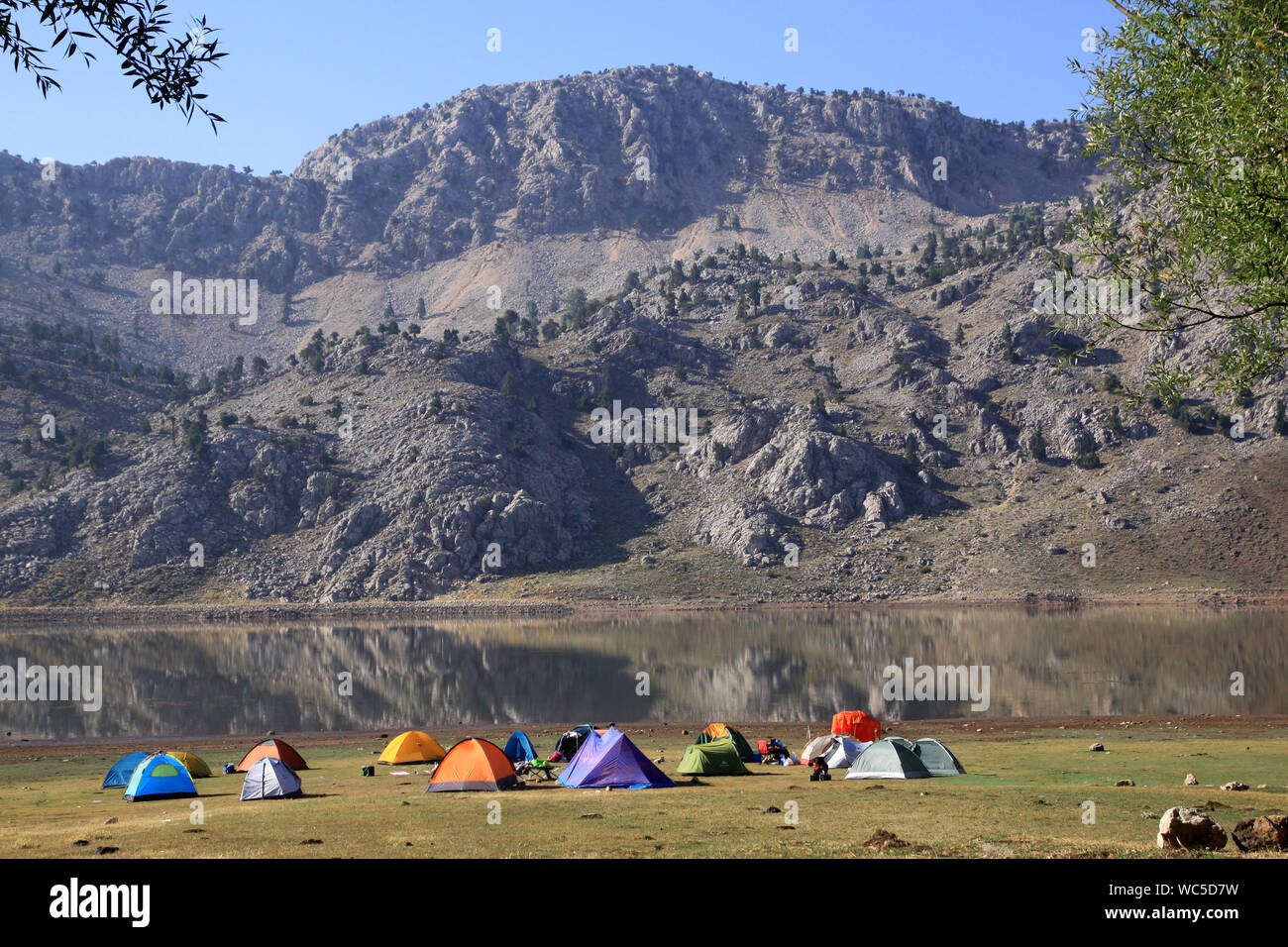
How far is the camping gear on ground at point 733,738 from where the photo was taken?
34156 mm

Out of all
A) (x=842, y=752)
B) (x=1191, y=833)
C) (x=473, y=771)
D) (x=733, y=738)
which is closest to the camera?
(x=1191, y=833)

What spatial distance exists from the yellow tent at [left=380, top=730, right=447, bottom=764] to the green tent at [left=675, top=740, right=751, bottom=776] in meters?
10.2

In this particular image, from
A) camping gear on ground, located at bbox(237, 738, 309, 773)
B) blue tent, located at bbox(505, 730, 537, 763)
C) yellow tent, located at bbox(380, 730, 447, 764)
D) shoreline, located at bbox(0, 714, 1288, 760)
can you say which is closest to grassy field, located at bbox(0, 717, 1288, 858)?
camping gear on ground, located at bbox(237, 738, 309, 773)

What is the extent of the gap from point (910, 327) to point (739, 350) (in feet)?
104

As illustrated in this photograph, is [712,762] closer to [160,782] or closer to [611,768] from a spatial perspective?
[611,768]

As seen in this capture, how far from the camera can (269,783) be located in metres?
27.9

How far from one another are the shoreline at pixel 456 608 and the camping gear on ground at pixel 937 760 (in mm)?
86851

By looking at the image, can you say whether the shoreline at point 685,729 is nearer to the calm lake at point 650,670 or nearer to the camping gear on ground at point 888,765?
the calm lake at point 650,670

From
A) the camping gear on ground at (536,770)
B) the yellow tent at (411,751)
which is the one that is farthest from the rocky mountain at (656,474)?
the camping gear on ground at (536,770)

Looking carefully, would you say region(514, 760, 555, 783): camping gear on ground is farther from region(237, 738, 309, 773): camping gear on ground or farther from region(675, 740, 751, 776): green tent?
region(237, 738, 309, 773): camping gear on ground

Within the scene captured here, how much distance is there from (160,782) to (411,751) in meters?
9.76

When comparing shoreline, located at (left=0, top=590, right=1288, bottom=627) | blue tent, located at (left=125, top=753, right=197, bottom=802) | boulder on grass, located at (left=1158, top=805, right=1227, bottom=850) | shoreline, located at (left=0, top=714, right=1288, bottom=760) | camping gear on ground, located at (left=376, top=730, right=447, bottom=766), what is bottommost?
shoreline, located at (left=0, top=590, right=1288, bottom=627)

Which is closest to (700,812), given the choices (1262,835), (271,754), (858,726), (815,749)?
(1262,835)

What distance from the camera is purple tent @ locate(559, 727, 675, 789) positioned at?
2834 cm
